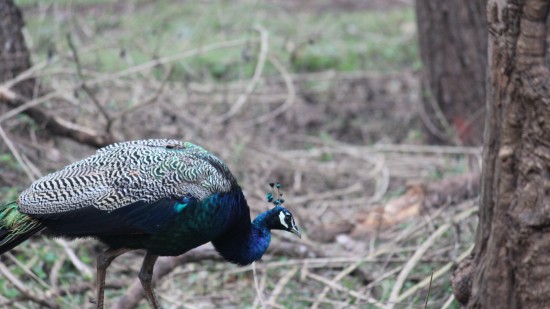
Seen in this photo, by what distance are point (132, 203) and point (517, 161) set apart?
5.54 ft

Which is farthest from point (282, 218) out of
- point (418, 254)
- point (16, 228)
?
point (16, 228)

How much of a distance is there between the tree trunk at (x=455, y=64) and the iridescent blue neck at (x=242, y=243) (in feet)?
10.2

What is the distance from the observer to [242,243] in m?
4.08

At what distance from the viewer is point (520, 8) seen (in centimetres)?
279

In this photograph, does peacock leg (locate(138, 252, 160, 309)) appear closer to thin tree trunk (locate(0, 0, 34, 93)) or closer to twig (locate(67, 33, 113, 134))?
twig (locate(67, 33, 113, 134))

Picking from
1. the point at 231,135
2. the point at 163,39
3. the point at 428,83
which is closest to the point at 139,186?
the point at 231,135

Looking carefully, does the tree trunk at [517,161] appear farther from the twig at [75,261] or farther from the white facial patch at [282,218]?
the twig at [75,261]

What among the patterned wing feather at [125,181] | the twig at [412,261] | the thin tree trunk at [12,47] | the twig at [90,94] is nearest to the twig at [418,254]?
the twig at [412,261]

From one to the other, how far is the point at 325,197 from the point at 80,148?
192 centimetres

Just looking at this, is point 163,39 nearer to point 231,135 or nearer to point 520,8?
point 231,135

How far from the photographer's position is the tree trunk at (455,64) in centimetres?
668

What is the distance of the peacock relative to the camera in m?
3.70

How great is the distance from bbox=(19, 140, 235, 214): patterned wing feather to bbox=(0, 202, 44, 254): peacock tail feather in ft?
0.16

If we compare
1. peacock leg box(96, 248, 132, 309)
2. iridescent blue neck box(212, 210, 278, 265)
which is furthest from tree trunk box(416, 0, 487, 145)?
peacock leg box(96, 248, 132, 309)
